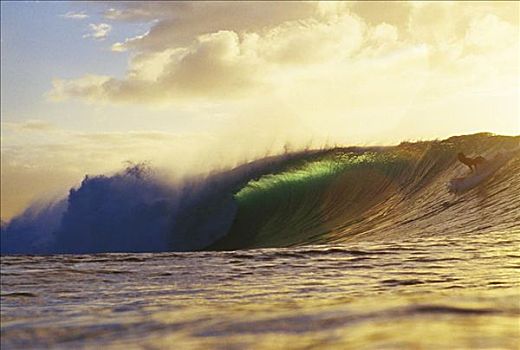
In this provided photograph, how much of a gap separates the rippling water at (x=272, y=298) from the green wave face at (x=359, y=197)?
18.1 feet

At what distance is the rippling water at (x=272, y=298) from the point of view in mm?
1776

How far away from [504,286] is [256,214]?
1807 centimetres

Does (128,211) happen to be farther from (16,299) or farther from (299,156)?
(16,299)

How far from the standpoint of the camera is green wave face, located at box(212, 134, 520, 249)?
12.4 meters

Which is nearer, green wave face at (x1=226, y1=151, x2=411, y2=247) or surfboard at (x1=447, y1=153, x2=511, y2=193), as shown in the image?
surfboard at (x1=447, y1=153, x2=511, y2=193)

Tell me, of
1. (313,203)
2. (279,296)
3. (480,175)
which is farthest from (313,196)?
(279,296)

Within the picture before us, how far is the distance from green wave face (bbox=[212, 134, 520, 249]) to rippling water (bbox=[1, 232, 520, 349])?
218 inches

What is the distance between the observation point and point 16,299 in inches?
106

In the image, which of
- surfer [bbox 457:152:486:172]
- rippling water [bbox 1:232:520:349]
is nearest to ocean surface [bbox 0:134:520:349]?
rippling water [bbox 1:232:520:349]

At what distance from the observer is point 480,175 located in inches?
489

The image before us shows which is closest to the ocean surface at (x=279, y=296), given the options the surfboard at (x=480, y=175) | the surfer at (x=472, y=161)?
the surfboard at (x=480, y=175)

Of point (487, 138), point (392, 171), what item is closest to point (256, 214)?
point (392, 171)

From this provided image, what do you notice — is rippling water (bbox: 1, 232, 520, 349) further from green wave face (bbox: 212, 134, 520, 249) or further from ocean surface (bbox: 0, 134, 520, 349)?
green wave face (bbox: 212, 134, 520, 249)

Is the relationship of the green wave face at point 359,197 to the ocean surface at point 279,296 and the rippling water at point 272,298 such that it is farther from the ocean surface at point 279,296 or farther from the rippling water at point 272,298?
the rippling water at point 272,298
